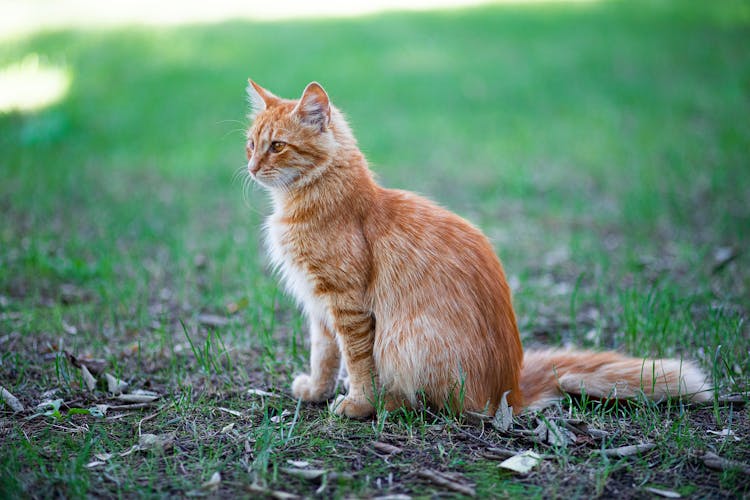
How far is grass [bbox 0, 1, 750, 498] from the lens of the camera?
2695mm

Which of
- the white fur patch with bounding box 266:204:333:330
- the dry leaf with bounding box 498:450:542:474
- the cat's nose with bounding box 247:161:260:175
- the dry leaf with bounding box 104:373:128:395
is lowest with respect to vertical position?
the dry leaf with bounding box 498:450:542:474

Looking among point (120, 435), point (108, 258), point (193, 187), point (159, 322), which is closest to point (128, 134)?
point (193, 187)

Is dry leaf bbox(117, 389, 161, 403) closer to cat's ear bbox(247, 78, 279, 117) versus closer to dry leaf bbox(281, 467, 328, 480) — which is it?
dry leaf bbox(281, 467, 328, 480)

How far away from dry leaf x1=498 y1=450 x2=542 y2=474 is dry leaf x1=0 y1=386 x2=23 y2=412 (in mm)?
2203

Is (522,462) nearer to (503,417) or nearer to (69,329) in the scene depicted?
(503,417)

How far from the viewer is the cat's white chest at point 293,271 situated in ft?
10.2

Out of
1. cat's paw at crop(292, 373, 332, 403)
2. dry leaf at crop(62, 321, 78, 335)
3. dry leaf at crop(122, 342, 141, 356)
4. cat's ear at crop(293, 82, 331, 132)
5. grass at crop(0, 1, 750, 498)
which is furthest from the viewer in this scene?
dry leaf at crop(62, 321, 78, 335)

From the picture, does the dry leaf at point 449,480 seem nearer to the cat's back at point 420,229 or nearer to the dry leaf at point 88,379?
the cat's back at point 420,229

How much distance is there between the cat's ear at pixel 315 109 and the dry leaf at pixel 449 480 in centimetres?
166

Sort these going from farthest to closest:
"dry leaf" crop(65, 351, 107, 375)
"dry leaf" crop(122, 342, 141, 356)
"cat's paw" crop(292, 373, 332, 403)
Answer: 1. "dry leaf" crop(122, 342, 141, 356)
2. "dry leaf" crop(65, 351, 107, 375)
3. "cat's paw" crop(292, 373, 332, 403)

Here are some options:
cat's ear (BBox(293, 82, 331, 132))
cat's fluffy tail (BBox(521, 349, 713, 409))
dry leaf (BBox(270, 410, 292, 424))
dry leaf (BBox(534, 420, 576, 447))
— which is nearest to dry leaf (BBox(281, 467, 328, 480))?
dry leaf (BBox(270, 410, 292, 424))

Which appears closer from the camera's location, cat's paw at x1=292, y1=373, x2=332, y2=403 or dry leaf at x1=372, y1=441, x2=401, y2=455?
dry leaf at x1=372, y1=441, x2=401, y2=455

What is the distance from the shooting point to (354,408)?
3.05 metres

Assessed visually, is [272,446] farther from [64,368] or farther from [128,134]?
[128,134]
